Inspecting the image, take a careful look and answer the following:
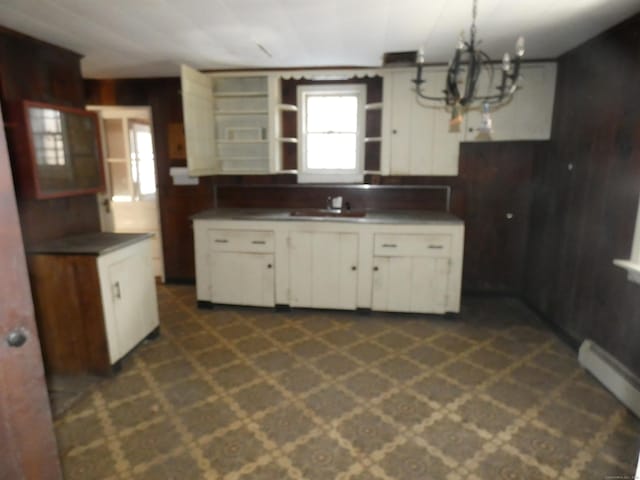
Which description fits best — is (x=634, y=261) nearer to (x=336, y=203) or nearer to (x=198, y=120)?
Result: (x=336, y=203)

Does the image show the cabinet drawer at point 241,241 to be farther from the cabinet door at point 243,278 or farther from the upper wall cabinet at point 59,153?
the upper wall cabinet at point 59,153

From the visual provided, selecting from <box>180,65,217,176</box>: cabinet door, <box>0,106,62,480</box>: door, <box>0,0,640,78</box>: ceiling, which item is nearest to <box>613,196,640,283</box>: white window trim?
<box>0,0,640,78</box>: ceiling

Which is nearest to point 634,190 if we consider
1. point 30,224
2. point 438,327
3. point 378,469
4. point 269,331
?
point 438,327

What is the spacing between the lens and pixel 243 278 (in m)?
3.56

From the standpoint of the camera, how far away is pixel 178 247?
425 centimetres

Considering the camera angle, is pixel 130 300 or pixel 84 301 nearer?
pixel 84 301

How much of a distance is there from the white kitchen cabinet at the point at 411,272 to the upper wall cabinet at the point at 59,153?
2376 millimetres

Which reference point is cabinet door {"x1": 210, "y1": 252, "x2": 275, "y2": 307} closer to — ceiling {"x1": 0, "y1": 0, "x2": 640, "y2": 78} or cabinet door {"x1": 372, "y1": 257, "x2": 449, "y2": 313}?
cabinet door {"x1": 372, "y1": 257, "x2": 449, "y2": 313}

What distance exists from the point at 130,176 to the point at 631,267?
4456 mm

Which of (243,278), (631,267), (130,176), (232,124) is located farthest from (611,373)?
(130,176)

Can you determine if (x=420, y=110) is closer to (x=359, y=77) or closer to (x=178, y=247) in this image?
(x=359, y=77)

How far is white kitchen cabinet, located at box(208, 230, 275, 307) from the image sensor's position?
137 inches

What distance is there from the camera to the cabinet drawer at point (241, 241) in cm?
346

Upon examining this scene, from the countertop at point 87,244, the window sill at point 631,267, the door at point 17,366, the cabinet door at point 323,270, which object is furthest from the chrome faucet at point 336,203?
the door at point 17,366
